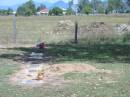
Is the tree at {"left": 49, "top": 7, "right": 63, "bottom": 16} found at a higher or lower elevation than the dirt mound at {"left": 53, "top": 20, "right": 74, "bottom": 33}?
lower

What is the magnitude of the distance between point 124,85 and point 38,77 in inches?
95.4

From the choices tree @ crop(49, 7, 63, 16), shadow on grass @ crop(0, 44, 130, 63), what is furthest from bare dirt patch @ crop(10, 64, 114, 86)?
tree @ crop(49, 7, 63, 16)

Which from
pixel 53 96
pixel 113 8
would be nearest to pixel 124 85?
pixel 53 96

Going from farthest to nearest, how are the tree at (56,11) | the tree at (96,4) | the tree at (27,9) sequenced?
the tree at (96,4)
the tree at (56,11)
the tree at (27,9)

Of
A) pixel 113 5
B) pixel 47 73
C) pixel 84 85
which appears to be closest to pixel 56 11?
pixel 113 5

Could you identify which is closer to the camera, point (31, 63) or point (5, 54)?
point (31, 63)

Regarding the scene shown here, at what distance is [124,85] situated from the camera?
39.3ft

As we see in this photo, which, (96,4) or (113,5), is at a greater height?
(113,5)

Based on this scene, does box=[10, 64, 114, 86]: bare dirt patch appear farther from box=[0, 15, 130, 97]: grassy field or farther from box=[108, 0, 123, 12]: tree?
box=[108, 0, 123, 12]: tree

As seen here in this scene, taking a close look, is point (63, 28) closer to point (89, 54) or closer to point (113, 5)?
point (89, 54)

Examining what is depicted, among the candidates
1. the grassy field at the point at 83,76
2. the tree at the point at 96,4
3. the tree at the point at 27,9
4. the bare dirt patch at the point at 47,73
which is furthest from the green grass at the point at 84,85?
the tree at the point at 96,4

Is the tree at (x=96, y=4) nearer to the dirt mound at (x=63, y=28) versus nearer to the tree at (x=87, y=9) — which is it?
the tree at (x=87, y=9)

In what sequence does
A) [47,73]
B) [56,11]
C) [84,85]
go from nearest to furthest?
[84,85]
[47,73]
[56,11]

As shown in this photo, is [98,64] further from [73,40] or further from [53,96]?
[73,40]
